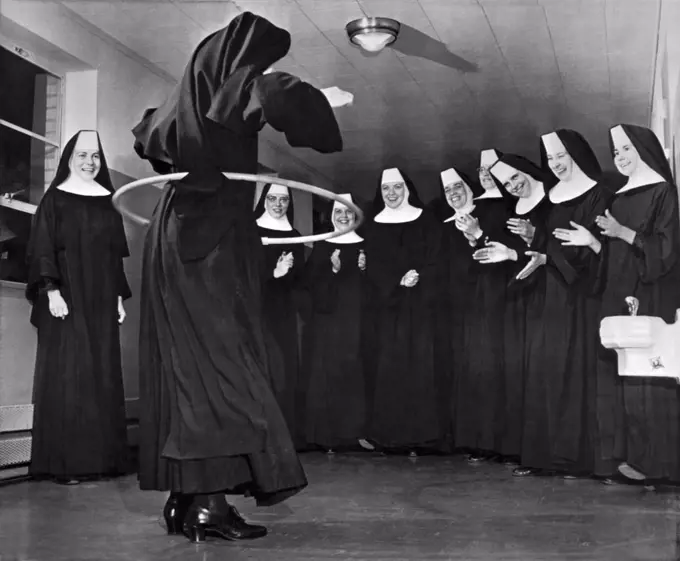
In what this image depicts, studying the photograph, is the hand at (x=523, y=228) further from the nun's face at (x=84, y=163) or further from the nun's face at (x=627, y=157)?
the nun's face at (x=84, y=163)

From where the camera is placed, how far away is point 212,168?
2.03 meters

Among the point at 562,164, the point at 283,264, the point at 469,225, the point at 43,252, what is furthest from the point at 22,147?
the point at 562,164

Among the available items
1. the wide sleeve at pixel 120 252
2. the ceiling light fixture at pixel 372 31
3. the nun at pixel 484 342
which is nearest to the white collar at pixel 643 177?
the nun at pixel 484 342

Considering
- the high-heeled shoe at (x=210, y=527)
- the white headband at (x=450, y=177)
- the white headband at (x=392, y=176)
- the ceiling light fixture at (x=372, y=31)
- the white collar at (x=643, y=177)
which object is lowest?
the high-heeled shoe at (x=210, y=527)

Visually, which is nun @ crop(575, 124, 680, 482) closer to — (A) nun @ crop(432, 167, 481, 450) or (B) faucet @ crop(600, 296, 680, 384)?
(B) faucet @ crop(600, 296, 680, 384)

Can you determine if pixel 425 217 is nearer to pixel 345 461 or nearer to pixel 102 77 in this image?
pixel 345 461

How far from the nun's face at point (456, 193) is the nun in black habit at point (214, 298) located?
2.41 m

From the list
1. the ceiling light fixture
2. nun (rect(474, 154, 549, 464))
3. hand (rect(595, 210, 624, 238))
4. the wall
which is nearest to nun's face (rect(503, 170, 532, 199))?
nun (rect(474, 154, 549, 464))

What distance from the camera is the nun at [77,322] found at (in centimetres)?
337

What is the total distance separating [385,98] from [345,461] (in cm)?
210

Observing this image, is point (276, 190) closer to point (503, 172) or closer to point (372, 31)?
point (372, 31)

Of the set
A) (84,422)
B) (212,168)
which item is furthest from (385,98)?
(212,168)

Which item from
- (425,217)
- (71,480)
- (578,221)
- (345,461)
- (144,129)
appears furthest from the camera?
(425,217)

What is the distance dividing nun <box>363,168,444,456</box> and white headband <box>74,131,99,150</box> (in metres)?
1.74
